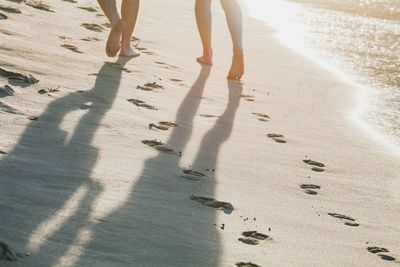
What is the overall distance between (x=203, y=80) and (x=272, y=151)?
1.72 meters

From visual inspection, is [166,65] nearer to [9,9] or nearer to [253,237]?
[9,9]

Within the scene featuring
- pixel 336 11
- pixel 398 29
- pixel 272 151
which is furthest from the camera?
pixel 336 11

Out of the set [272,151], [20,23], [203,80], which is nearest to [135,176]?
[272,151]

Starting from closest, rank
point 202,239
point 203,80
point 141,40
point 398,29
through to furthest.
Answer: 1. point 202,239
2. point 203,80
3. point 141,40
4. point 398,29

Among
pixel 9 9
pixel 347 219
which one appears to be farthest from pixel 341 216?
pixel 9 9

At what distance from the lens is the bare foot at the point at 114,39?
5.76m

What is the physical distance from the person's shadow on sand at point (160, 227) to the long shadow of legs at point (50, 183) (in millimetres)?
122

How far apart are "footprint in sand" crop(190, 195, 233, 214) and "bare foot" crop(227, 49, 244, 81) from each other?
291cm

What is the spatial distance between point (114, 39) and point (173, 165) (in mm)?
1965

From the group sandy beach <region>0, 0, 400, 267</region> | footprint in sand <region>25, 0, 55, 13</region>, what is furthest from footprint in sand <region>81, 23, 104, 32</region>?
footprint in sand <region>25, 0, 55, 13</region>

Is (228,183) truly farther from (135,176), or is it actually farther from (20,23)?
(20,23)

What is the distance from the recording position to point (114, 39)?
5.76 metres

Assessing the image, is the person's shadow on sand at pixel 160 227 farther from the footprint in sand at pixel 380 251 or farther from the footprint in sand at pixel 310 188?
the footprint in sand at pixel 380 251

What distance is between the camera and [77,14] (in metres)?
7.70
